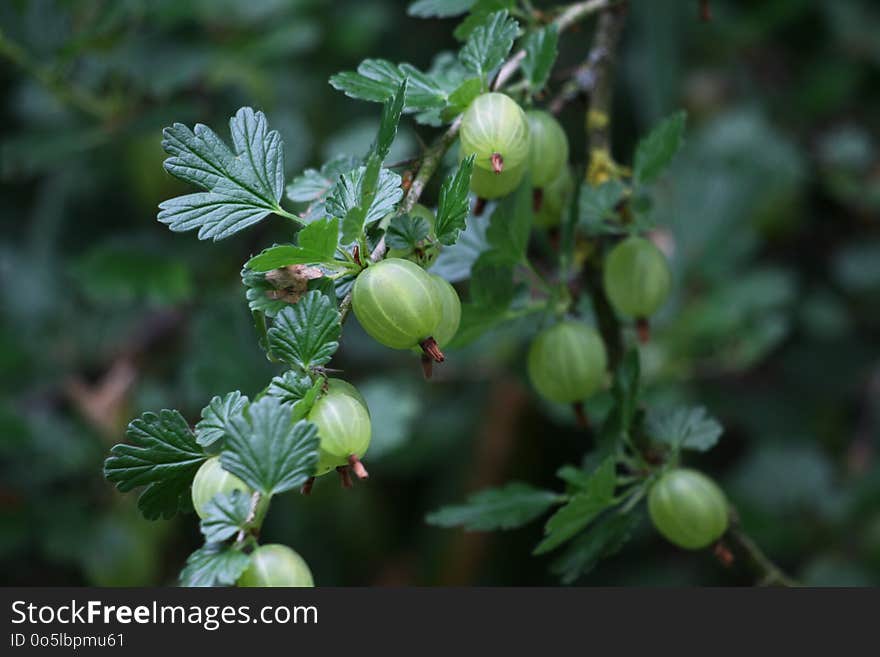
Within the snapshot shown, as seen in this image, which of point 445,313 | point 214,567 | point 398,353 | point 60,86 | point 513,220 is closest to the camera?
point 214,567

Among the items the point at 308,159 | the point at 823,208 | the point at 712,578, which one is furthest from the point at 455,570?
the point at 823,208

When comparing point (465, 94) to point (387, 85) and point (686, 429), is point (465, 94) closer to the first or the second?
point (387, 85)

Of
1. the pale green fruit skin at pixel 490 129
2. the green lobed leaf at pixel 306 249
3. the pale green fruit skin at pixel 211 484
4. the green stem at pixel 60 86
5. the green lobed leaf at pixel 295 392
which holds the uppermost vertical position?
the green stem at pixel 60 86

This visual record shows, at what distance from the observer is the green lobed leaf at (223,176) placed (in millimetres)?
494

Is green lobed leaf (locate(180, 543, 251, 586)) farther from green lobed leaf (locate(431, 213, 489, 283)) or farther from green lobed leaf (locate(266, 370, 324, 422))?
green lobed leaf (locate(431, 213, 489, 283))

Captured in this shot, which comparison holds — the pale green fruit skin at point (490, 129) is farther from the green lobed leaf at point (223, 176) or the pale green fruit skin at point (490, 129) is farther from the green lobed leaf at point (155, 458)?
the green lobed leaf at point (155, 458)

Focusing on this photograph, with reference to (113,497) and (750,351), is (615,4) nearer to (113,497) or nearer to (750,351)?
(750,351)

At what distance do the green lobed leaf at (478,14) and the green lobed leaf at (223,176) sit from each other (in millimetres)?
160

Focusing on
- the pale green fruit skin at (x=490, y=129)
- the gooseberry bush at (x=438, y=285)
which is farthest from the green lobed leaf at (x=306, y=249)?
the pale green fruit skin at (x=490, y=129)

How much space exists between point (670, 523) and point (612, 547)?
6 centimetres

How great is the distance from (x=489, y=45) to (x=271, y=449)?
27 cm

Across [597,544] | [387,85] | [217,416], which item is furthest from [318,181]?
[597,544]

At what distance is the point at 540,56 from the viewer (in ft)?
1.85

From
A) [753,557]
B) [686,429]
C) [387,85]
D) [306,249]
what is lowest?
[753,557]
